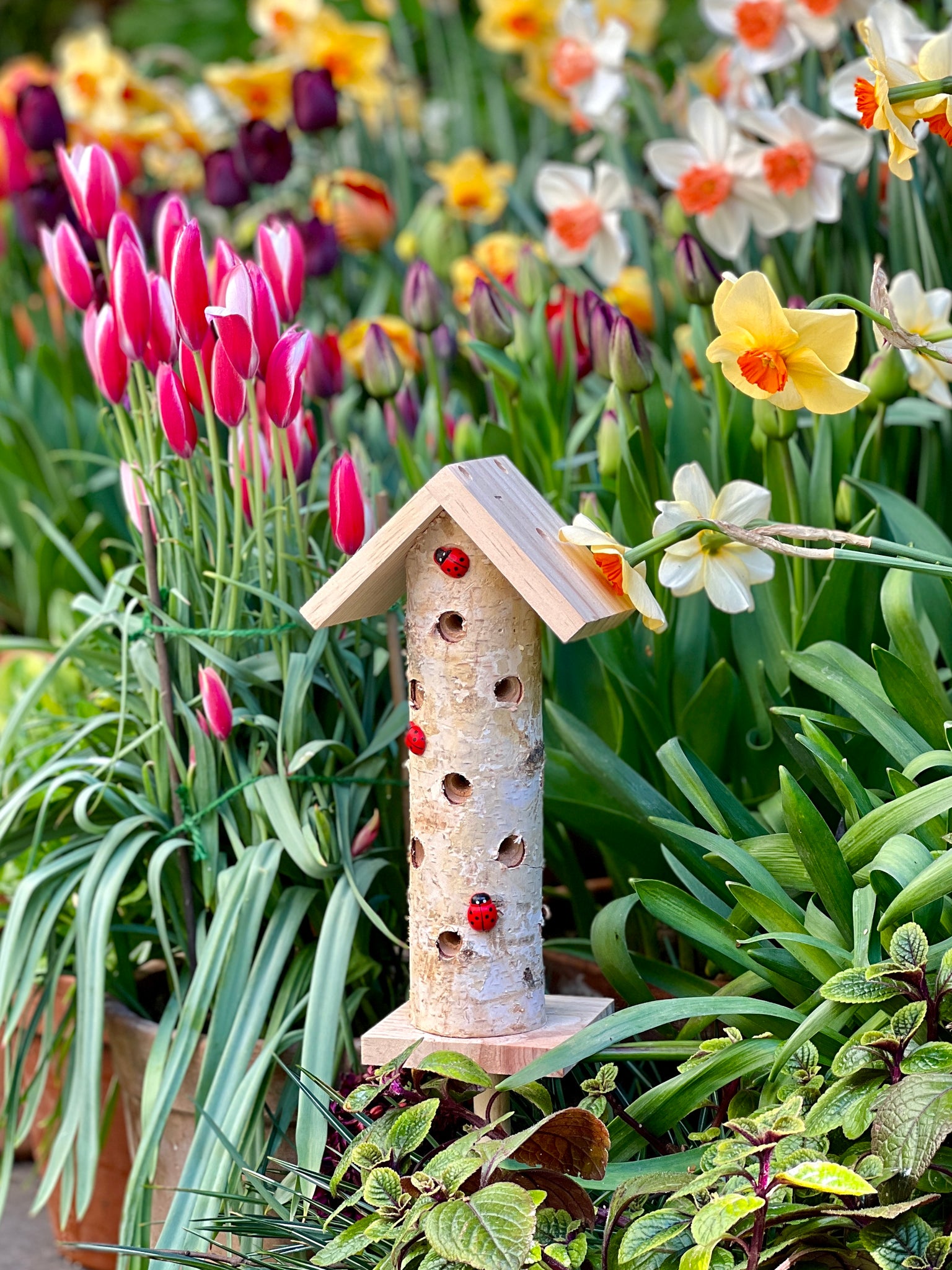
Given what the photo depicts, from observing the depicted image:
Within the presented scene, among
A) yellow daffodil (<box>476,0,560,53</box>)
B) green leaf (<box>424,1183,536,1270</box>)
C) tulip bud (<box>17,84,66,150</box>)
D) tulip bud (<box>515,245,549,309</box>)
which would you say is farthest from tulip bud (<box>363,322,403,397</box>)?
yellow daffodil (<box>476,0,560,53</box>)

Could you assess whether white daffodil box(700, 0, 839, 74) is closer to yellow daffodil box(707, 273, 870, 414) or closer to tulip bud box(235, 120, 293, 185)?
tulip bud box(235, 120, 293, 185)

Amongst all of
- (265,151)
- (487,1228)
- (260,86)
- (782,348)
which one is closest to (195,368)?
(782,348)

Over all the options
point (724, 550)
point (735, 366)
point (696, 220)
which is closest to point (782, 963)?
point (724, 550)

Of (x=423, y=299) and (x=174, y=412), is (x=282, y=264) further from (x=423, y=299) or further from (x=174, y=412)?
(x=423, y=299)

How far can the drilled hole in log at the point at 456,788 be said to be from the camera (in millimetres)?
1150

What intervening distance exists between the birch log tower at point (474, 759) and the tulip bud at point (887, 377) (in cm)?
56

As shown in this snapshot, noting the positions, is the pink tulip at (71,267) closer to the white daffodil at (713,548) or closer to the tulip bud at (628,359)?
the tulip bud at (628,359)

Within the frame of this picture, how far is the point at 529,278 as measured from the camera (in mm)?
2121

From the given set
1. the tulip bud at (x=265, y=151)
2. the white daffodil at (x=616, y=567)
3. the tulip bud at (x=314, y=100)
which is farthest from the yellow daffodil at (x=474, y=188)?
the white daffodil at (x=616, y=567)

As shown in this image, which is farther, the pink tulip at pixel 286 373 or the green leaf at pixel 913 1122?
the pink tulip at pixel 286 373

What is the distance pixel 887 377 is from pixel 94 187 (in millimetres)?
906

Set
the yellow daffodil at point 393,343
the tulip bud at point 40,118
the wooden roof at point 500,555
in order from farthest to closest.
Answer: the tulip bud at point 40,118, the yellow daffodil at point 393,343, the wooden roof at point 500,555

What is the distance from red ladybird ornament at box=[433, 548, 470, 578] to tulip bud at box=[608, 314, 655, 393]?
45cm

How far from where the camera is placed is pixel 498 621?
114cm
